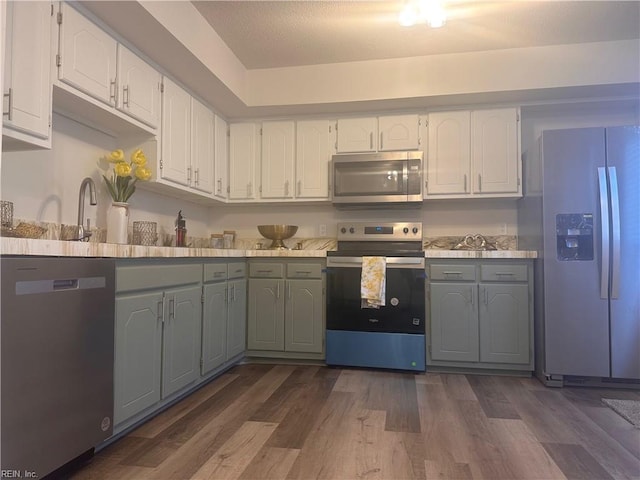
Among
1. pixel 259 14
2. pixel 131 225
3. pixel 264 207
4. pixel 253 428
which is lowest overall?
pixel 253 428

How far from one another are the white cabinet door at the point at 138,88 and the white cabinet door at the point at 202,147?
500mm

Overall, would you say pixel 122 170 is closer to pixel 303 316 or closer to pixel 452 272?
pixel 303 316

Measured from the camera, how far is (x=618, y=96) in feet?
10.7

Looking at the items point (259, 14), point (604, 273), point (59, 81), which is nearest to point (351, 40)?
point (259, 14)

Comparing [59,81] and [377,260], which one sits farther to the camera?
[377,260]

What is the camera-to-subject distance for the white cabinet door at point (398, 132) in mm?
3535

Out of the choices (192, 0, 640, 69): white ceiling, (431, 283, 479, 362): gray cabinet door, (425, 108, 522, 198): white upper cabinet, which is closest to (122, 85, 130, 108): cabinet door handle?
(192, 0, 640, 69): white ceiling

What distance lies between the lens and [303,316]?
333 centimetres

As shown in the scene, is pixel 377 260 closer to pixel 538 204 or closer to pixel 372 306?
pixel 372 306

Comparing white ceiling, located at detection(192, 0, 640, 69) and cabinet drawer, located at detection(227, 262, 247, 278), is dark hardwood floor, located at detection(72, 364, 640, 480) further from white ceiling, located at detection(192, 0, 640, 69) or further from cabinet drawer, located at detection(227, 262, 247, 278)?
white ceiling, located at detection(192, 0, 640, 69)

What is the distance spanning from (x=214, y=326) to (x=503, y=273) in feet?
7.13

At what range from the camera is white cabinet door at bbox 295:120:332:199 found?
12.1 ft

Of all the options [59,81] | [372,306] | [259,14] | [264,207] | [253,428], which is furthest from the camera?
[264,207]

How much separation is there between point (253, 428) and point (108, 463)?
0.66 m
